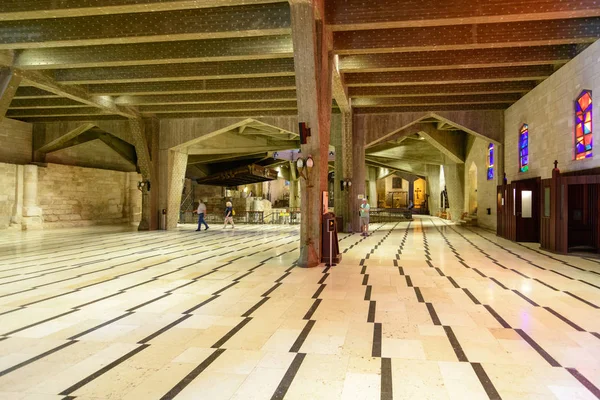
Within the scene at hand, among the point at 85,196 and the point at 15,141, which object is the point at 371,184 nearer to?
the point at 85,196

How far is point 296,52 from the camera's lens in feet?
23.1

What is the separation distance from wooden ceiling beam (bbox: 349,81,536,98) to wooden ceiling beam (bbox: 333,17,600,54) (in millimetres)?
3659

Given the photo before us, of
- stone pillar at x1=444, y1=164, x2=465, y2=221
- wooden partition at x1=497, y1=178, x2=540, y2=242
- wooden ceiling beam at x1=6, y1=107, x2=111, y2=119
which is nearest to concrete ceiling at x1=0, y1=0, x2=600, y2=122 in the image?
wooden ceiling beam at x1=6, y1=107, x2=111, y2=119

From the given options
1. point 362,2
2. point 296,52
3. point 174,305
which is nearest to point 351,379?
point 174,305

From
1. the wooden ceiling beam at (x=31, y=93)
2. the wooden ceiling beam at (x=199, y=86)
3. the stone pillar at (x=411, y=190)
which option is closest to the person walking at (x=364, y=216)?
the wooden ceiling beam at (x=199, y=86)

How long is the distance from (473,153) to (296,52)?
617 inches

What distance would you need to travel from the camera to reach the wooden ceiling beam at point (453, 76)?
1111 centimetres

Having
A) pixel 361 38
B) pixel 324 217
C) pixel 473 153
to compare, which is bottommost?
pixel 324 217

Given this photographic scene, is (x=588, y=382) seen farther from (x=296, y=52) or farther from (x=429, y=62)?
(x=429, y=62)

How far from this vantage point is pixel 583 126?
361 inches

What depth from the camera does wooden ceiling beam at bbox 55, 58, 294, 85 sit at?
425 inches

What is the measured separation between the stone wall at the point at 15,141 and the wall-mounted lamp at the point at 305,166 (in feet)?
48.9

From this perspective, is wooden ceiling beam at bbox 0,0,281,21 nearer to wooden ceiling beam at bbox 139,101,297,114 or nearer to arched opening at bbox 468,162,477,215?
wooden ceiling beam at bbox 139,101,297,114

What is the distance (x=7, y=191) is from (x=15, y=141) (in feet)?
7.75
